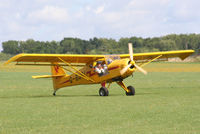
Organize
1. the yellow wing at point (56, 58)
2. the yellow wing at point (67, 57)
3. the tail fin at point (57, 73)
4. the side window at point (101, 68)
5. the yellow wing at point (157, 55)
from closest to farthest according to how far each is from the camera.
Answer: the yellow wing at point (67, 57), the yellow wing at point (56, 58), the side window at point (101, 68), the yellow wing at point (157, 55), the tail fin at point (57, 73)

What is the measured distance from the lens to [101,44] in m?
157

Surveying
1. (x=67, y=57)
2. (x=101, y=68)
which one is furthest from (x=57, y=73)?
(x=101, y=68)

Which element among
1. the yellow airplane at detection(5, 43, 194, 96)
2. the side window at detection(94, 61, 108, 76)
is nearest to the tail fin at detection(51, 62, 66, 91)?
the yellow airplane at detection(5, 43, 194, 96)

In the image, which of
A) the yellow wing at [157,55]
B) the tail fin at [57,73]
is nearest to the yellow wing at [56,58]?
the tail fin at [57,73]

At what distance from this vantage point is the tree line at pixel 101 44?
135500 millimetres

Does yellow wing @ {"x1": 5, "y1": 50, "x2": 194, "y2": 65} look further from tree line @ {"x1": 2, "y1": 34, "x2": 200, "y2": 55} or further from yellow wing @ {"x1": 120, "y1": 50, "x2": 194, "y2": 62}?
tree line @ {"x1": 2, "y1": 34, "x2": 200, "y2": 55}

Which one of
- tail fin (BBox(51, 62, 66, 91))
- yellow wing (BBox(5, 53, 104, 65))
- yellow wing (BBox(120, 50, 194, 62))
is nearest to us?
yellow wing (BBox(5, 53, 104, 65))

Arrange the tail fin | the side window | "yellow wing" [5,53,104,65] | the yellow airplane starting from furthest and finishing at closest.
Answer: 1. the tail fin
2. the side window
3. "yellow wing" [5,53,104,65]
4. the yellow airplane

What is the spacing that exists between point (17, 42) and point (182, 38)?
217ft

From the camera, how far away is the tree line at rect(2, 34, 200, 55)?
445 feet

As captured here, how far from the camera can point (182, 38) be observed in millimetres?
148750

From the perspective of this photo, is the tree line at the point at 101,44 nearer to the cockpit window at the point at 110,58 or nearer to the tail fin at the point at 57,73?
the tail fin at the point at 57,73

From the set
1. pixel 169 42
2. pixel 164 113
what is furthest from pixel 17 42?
pixel 164 113

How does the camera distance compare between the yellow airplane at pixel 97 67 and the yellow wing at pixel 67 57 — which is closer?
the yellow airplane at pixel 97 67
